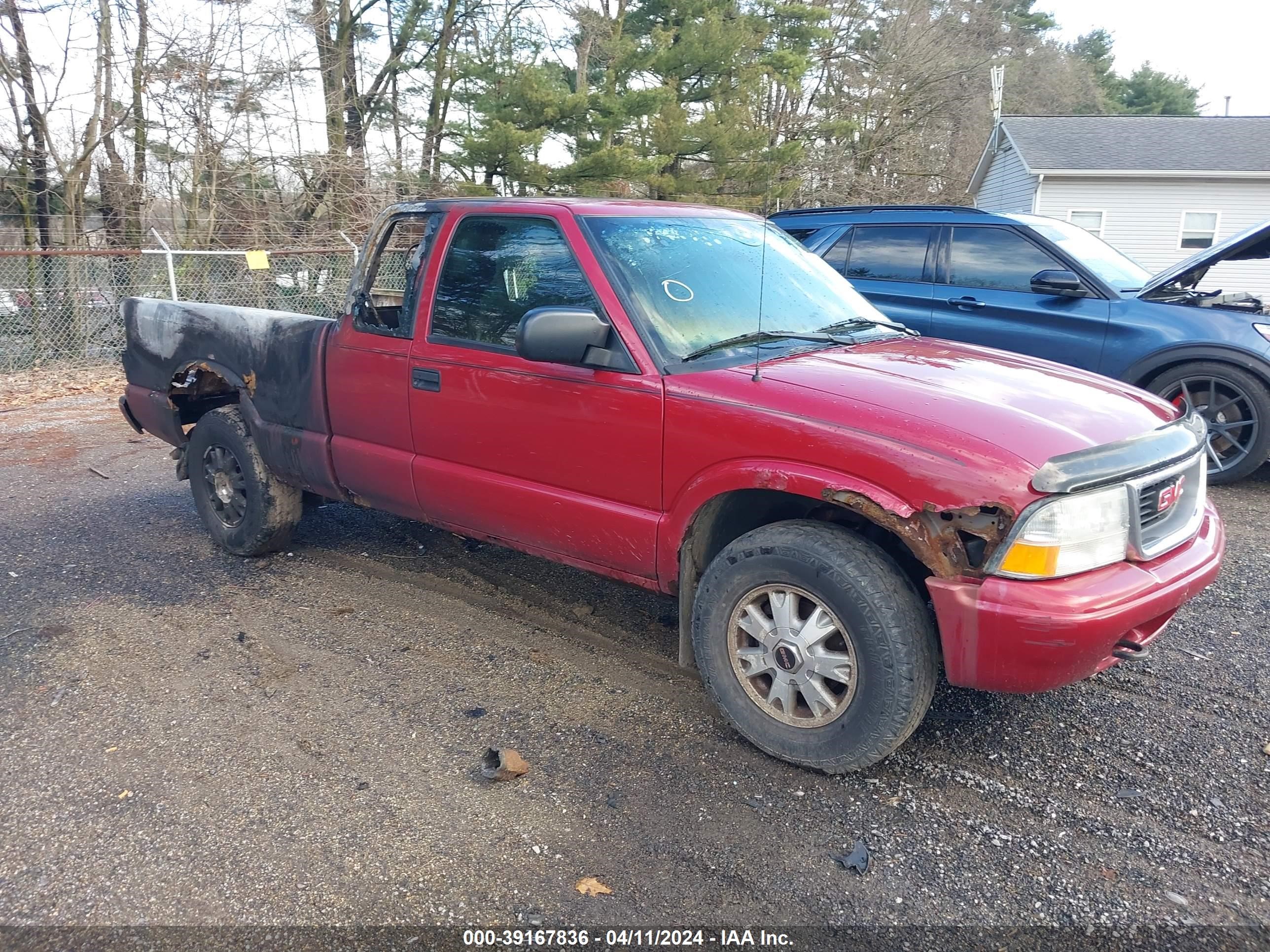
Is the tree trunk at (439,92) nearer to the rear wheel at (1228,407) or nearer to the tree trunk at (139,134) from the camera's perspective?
the tree trunk at (139,134)

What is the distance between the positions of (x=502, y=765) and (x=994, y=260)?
5.65 metres

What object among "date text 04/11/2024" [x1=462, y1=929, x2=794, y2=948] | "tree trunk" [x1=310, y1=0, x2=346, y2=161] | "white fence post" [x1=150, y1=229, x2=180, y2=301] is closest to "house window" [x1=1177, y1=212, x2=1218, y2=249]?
"tree trunk" [x1=310, y1=0, x2=346, y2=161]

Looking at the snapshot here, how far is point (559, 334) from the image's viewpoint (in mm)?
3287

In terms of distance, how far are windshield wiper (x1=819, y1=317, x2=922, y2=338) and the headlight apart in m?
1.40

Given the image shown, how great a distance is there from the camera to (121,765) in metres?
3.19

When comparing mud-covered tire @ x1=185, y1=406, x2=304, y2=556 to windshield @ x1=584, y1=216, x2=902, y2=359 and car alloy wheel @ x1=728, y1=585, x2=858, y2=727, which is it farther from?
car alloy wheel @ x1=728, y1=585, x2=858, y2=727

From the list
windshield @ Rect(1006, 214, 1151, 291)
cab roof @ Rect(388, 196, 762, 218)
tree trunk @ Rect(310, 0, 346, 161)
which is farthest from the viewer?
tree trunk @ Rect(310, 0, 346, 161)

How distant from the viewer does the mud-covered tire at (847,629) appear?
111 inches

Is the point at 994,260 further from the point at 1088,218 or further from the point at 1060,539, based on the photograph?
the point at 1088,218

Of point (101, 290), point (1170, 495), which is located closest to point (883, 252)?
point (1170, 495)

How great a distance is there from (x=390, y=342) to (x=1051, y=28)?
43488mm

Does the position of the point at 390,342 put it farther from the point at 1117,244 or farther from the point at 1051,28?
the point at 1051,28

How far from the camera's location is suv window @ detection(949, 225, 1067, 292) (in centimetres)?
687

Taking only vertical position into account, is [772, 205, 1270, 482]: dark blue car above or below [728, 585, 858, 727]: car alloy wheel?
above
